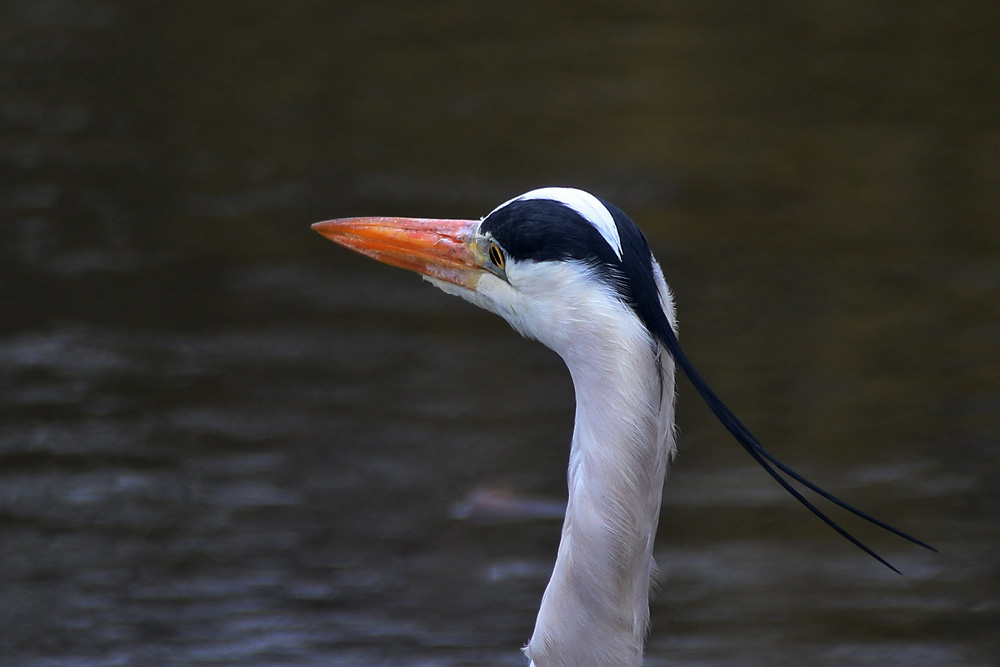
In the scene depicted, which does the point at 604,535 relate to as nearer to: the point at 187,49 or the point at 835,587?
the point at 835,587

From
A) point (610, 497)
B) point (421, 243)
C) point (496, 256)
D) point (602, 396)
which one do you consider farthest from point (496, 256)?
point (610, 497)

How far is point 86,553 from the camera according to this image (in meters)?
4.52

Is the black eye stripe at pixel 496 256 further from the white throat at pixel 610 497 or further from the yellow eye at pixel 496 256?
the white throat at pixel 610 497

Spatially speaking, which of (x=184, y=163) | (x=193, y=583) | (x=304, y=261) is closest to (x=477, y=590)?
(x=193, y=583)

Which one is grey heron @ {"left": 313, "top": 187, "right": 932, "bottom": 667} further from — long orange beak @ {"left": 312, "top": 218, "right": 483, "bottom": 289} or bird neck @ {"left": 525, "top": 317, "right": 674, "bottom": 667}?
long orange beak @ {"left": 312, "top": 218, "right": 483, "bottom": 289}

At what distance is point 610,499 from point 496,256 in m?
0.60

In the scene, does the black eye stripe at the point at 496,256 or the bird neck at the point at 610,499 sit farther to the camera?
the black eye stripe at the point at 496,256

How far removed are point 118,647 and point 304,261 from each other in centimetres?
261

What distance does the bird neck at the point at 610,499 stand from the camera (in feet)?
7.55

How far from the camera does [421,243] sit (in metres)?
2.75

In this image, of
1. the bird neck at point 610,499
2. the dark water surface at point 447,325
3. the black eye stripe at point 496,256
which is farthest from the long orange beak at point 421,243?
the dark water surface at point 447,325

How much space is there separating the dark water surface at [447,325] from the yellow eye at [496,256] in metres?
1.84

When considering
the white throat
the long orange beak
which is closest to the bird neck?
the white throat

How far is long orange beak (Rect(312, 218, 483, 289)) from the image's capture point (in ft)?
8.79
